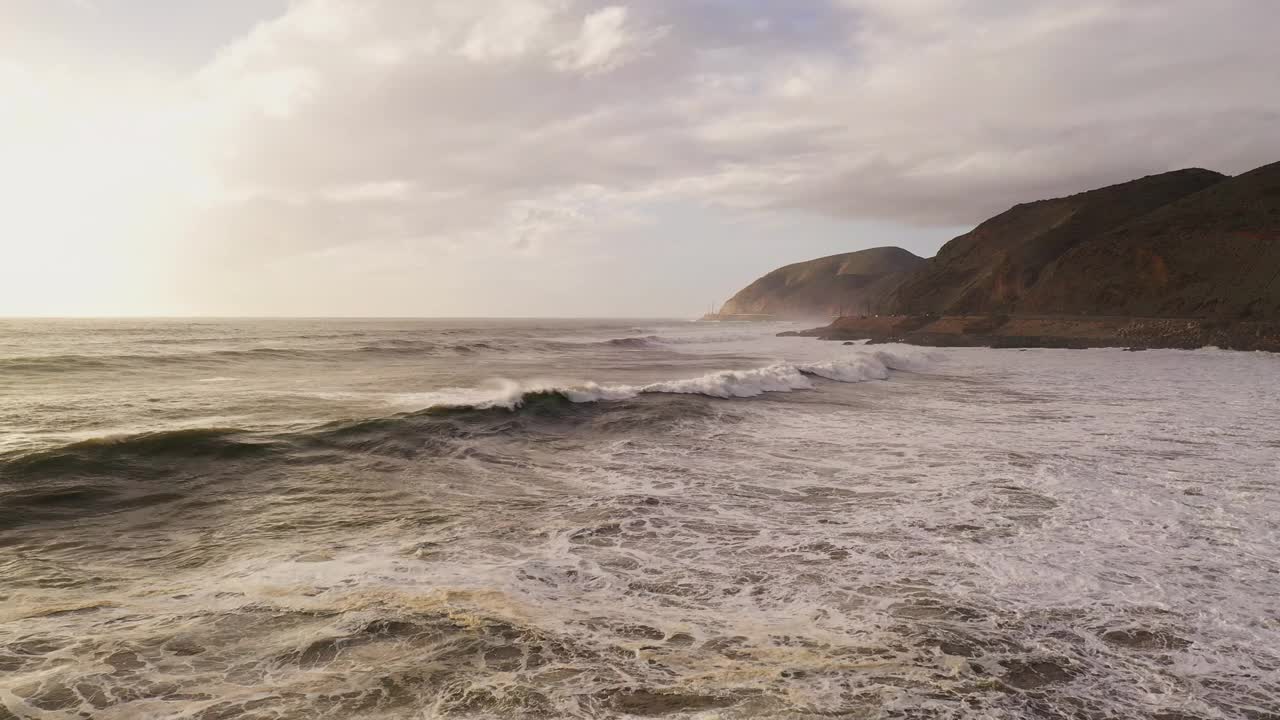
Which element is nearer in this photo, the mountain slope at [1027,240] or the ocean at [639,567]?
the ocean at [639,567]

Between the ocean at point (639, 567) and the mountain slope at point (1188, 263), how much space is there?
129ft

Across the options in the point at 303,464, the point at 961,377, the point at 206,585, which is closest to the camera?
the point at 206,585

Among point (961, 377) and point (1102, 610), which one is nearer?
point (1102, 610)

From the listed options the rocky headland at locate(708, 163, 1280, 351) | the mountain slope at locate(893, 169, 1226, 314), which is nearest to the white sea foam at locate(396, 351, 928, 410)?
the rocky headland at locate(708, 163, 1280, 351)

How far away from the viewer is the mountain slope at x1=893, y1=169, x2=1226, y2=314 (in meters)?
59.4

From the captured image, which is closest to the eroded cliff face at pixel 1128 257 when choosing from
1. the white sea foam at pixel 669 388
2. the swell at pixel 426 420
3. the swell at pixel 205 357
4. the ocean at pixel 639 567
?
the white sea foam at pixel 669 388

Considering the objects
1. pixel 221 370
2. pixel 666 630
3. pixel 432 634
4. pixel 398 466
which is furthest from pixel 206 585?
pixel 221 370

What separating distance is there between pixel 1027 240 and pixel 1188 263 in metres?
18.9

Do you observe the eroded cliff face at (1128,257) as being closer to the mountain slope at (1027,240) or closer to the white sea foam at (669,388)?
the mountain slope at (1027,240)

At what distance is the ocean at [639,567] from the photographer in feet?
11.8

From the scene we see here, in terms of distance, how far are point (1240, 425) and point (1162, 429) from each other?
1683 millimetres

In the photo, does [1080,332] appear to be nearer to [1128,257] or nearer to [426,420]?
[1128,257]

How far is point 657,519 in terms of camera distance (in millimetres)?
7047

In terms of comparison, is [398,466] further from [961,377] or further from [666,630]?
[961,377]
